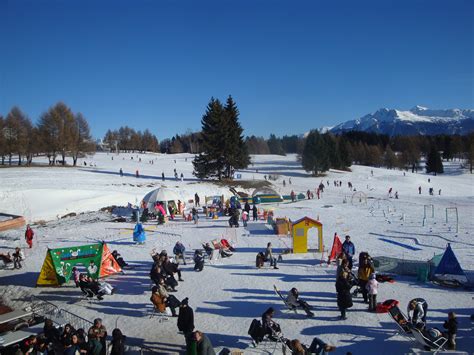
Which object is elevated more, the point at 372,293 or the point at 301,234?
the point at 301,234

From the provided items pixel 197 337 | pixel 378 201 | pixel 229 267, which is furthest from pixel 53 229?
pixel 378 201

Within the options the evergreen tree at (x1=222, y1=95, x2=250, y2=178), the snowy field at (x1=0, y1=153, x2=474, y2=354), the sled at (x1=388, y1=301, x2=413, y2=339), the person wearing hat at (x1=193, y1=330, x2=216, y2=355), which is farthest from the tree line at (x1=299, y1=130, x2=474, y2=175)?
the person wearing hat at (x1=193, y1=330, x2=216, y2=355)

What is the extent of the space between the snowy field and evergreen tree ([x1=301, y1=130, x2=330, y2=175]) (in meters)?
27.7

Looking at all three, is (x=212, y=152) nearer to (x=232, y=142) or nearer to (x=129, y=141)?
(x=232, y=142)

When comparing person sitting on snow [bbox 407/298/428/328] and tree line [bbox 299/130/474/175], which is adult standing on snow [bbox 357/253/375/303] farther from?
tree line [bbox 299/130/474/175]

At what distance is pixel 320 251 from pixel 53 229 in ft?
56.4

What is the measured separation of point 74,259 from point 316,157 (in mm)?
54671

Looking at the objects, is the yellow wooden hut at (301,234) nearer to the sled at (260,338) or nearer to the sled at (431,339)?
the sled at (260,338)

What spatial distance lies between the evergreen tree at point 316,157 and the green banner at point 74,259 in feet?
177

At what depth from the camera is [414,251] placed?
56.6 feet

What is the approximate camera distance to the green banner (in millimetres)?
13492

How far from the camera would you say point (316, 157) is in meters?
64.1

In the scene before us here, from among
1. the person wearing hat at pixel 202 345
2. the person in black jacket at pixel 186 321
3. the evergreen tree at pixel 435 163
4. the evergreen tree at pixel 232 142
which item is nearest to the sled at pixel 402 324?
the person wearing hat at pixel 202 345

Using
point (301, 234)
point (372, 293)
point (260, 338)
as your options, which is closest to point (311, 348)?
point (260, 338)
